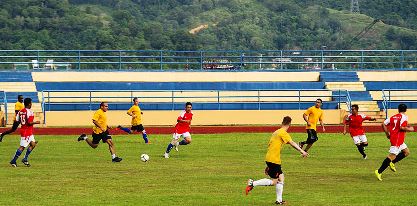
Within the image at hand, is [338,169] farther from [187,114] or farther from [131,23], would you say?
[131,23]

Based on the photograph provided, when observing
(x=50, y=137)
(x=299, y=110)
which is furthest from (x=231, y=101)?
(x=50, y=137)

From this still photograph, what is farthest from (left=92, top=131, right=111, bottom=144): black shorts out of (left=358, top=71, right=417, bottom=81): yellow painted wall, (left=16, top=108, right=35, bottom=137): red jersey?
(left=358, top=71, right=417, bottom=81): yellow painted wall

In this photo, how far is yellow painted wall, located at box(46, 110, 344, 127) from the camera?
5269cm

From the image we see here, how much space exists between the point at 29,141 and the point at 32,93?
88.2 feet

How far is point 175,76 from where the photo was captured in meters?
61.8

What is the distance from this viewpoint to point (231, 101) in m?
57.8

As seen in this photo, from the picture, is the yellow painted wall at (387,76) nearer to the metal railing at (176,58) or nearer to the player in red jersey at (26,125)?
the metal railing at (176,58)

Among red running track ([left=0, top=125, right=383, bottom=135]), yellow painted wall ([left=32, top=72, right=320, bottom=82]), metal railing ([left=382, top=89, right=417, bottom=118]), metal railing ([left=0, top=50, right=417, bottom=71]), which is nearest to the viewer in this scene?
red running track ([left=0, top=125, right=383, bottom=135])

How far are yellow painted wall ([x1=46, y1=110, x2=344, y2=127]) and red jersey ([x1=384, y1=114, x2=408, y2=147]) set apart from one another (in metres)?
27.0

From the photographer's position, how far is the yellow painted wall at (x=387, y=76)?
6292cm

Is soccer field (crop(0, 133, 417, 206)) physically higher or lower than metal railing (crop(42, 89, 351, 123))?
lower

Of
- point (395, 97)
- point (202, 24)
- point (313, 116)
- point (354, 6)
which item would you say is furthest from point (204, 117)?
point (354, 6)

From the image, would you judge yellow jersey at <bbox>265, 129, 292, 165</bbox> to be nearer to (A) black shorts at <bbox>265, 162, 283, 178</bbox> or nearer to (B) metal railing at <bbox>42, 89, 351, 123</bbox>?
(A) black shorts at <bbox>265, 162, 283, 178</bbox>

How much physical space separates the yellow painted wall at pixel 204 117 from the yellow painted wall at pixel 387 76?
9.39 m
